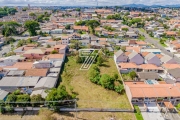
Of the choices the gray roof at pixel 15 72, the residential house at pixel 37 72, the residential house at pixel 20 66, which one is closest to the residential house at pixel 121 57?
the residential house at pixel 37 72

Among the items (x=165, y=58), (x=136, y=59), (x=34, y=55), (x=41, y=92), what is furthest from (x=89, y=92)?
(x=165, y=58)

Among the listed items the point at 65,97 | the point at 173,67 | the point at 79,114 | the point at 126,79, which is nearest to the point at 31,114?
the point at 65,97

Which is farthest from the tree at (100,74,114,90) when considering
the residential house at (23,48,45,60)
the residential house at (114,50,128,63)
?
the residential house at (23,48,45,60)

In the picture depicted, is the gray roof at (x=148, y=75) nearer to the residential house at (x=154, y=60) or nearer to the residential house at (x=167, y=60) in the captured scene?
the residential house at (x=154, y=60)

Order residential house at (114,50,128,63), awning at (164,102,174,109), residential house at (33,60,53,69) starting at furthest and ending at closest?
residential house at (114,50,128,63) → residential house at (33,60,53,69) → awning at (164,102,174,109)

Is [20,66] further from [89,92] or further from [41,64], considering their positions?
[89,92]

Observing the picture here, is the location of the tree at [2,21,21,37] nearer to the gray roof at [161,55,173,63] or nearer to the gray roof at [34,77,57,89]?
the gray roof at [34,77,57,89]
